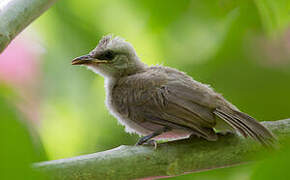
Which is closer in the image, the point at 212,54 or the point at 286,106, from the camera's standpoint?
the point at 286,106

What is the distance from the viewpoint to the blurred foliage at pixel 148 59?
323 cm

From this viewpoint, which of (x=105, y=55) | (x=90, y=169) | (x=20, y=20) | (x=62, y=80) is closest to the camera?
(x=90, y=169)

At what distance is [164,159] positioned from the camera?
1881mm

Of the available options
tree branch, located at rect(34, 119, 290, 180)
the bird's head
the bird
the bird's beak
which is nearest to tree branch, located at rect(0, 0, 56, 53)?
tree branch, located at rect(34, 119, 290, 180)

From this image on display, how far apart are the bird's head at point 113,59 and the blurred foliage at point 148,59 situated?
0.78 ft

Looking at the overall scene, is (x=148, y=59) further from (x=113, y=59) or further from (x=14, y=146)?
(x=14, y=146)

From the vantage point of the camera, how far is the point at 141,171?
173 cm

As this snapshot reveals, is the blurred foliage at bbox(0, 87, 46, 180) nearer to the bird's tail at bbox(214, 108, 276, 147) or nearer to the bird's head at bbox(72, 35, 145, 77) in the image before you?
the bird's tail at bbox(214, 108, 276, 147)

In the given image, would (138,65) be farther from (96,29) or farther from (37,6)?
(37,6)

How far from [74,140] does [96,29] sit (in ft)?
3.19

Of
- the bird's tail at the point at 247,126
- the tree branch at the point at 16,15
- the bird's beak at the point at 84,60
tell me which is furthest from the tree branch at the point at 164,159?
the bird's beak at the point at 84,60

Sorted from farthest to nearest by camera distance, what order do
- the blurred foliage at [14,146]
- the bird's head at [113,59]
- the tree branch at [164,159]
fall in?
the bird's head at [113,59], the tree branch at [164,159], the blurred foliage at [14,146]

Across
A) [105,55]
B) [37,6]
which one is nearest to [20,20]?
→ [37,6]

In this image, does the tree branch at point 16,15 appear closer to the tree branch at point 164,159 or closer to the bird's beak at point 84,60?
the tree branch at point 164,159
